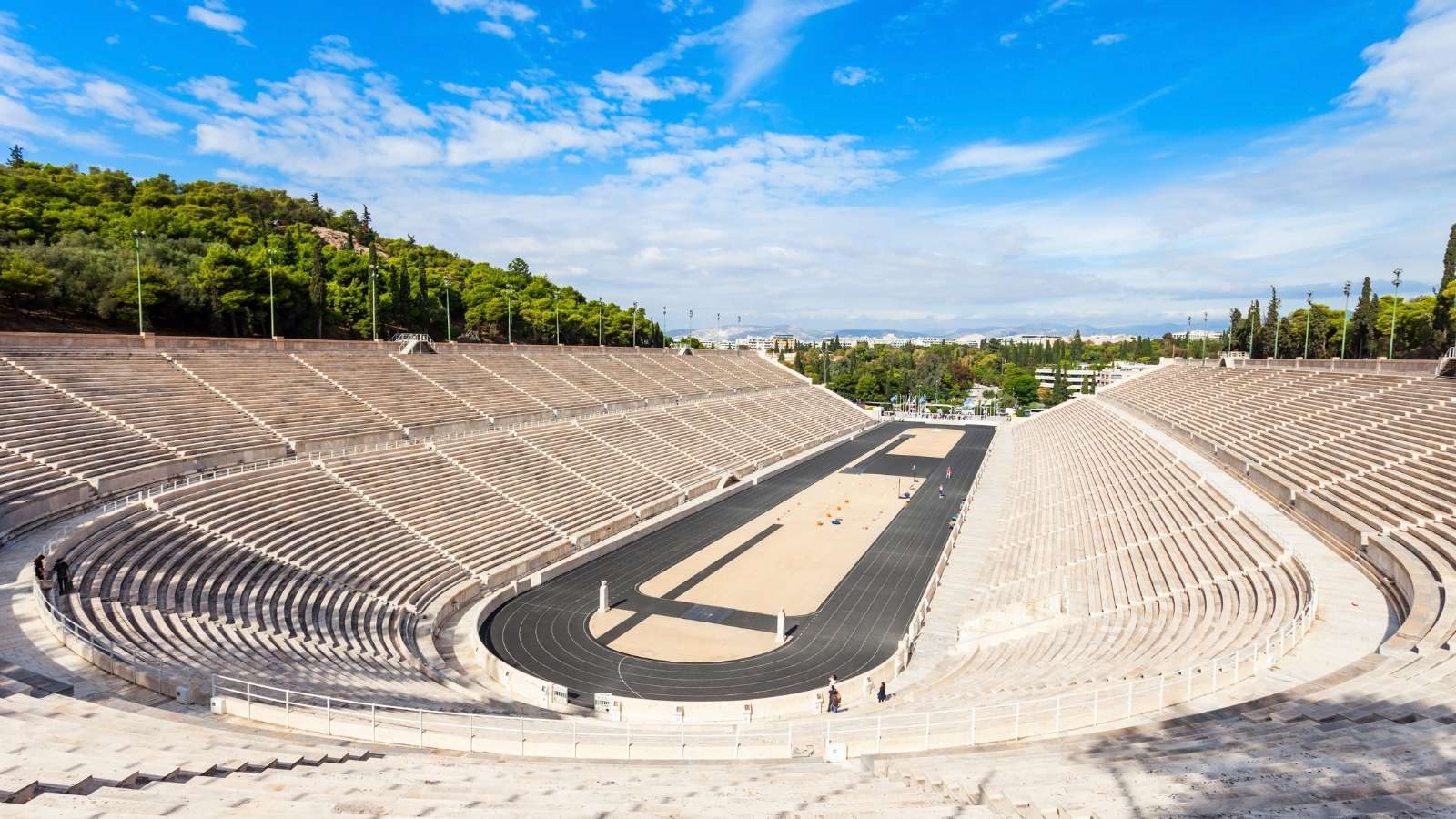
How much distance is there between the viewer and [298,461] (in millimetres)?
23281

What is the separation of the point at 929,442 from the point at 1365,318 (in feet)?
124

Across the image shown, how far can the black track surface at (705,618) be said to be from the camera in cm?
1706

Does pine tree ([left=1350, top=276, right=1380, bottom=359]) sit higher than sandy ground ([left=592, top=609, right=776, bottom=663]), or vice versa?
pine tree ([left=1350, top=276, right=1380, bottom=359])

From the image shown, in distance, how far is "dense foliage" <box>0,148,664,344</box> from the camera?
37.4m

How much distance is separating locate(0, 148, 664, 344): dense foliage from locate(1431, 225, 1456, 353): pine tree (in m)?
70.6

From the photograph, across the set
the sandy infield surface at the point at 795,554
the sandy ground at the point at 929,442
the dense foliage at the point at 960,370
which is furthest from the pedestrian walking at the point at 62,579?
the dense foliage at the point at 960,370

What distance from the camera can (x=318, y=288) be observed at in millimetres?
47219

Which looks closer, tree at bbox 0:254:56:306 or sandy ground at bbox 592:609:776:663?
sandy ground at bbox 592:609:776:663

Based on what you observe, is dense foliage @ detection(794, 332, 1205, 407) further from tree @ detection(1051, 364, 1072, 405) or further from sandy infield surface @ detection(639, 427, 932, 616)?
sandy infield surface @ detection(639, 427, 932, 616)

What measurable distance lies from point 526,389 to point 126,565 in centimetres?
2619

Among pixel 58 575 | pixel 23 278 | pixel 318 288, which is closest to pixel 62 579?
pixel 58 575

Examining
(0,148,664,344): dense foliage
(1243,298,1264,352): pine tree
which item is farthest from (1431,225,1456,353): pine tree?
(0,148,664,344): dense foliage

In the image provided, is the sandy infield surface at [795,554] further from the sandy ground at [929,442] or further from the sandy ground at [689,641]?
the sandy ground at [929,442]

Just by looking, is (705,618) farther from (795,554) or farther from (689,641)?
(795,554)
